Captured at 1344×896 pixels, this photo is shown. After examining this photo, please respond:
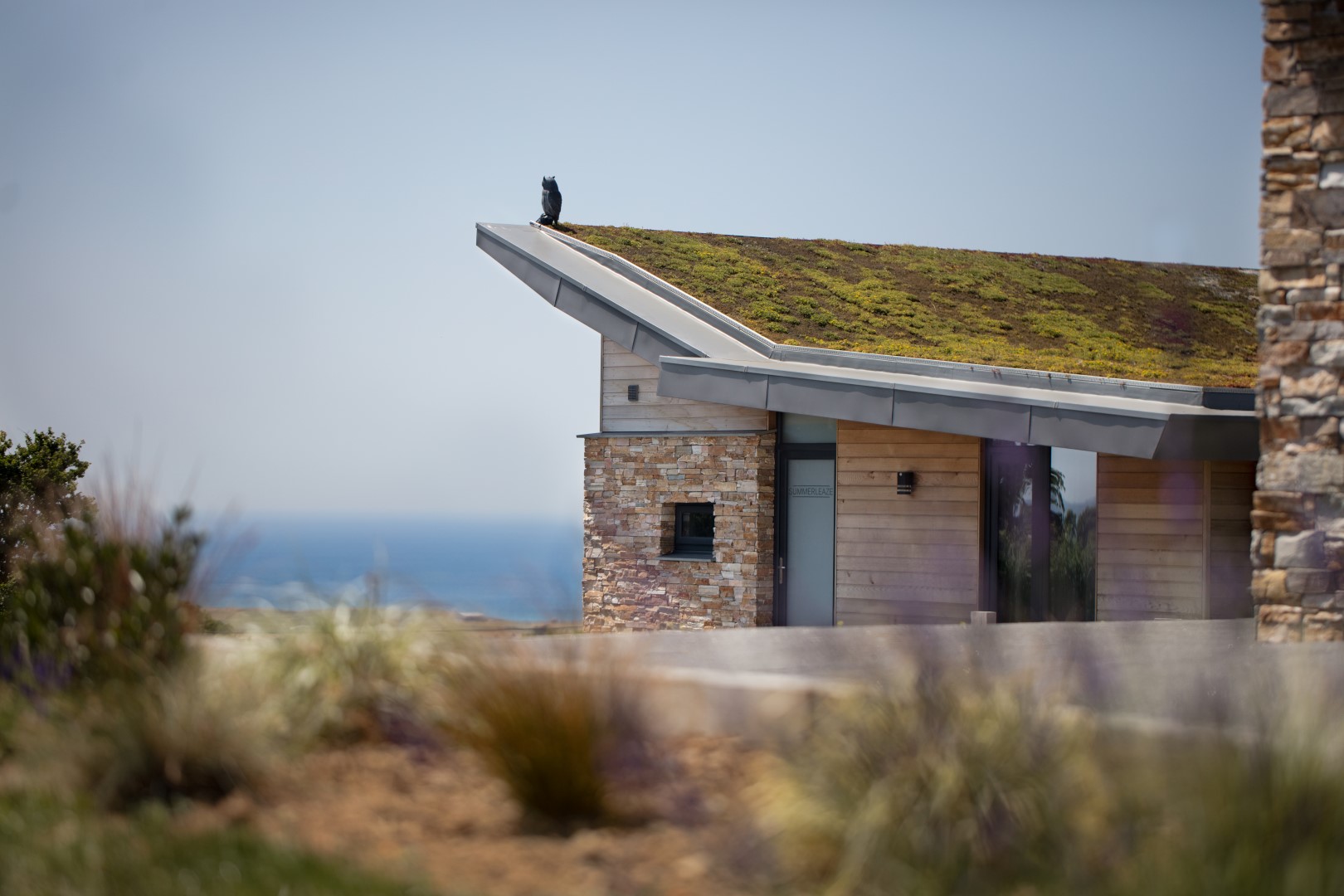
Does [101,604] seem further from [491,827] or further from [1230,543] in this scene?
[1230,543]

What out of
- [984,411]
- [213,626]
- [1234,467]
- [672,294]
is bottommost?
[213,626]

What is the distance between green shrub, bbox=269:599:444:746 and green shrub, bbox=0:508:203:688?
1.67 feet

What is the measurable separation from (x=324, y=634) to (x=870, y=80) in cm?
1172

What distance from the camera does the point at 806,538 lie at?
44.3 ft

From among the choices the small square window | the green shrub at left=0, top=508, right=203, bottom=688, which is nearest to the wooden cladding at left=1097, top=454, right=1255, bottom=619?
the small square window

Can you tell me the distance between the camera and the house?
11.0 metres

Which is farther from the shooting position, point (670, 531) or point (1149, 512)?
point (670, 531)

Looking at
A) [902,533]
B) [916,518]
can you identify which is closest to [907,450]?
[916,518]

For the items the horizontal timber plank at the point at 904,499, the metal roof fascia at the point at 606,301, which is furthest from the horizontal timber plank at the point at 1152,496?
the metal roof fascia at the point at 606,301

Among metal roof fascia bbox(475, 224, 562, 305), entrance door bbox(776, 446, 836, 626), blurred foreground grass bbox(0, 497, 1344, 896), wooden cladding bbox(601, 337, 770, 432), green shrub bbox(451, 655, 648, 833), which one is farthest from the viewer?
metal roof fascia bbox(475, 224, 562, 305)

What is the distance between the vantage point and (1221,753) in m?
3.21

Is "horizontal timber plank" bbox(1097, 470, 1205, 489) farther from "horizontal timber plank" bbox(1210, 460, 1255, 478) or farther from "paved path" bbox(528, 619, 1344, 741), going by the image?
"paved path" bbox(528, 619, 1344, 741)

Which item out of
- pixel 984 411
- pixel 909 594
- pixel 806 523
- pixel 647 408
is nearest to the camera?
pixel 984 411

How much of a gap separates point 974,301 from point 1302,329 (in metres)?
9.86
